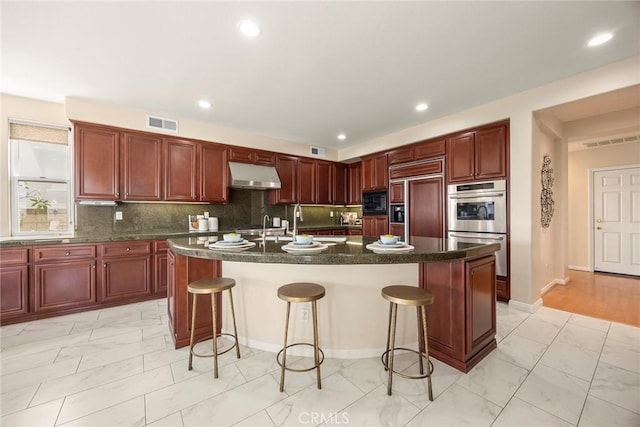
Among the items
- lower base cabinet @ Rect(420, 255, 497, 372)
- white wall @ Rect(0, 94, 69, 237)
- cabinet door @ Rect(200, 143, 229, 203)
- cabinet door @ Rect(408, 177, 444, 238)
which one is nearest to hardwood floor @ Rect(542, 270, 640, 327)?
cabinet door @ Rect(408, 177, 444, 238)

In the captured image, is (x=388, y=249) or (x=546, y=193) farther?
(x=546, y=193)

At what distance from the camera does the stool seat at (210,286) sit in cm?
205

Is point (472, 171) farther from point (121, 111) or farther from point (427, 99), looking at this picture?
point (121, 111)

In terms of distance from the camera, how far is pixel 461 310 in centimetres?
206

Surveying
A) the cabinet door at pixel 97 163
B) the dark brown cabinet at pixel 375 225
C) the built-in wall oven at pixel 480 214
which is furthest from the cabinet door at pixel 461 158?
the cabinet door at pixel 97 163

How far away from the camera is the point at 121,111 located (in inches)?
148

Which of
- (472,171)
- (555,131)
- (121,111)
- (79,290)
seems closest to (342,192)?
(472,171)

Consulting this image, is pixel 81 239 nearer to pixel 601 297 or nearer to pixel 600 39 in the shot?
pixel 600 39

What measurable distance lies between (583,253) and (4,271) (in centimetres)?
929

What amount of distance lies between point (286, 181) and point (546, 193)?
4.28m

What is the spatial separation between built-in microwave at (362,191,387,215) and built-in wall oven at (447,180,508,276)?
52.7 inches

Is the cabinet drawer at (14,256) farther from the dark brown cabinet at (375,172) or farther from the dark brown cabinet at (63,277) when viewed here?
the dark brown cabinet at (375,172)

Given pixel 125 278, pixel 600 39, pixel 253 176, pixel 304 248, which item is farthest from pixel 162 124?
pixel 600 39

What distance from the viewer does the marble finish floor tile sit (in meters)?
1.59
